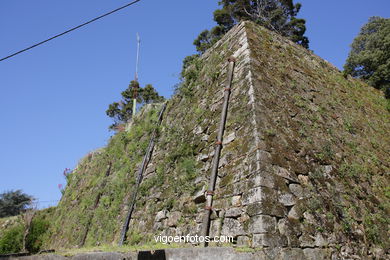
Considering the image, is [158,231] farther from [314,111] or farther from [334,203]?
[314,111]

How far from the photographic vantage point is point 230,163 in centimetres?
467

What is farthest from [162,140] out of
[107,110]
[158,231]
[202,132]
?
[107,110]

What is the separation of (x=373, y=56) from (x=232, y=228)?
46.3ft

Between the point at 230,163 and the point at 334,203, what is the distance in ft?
5.85

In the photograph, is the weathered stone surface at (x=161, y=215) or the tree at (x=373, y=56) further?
the tree at (x=373, y=56)

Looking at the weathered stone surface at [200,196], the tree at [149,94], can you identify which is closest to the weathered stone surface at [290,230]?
the weathered stone surface at [200,196]

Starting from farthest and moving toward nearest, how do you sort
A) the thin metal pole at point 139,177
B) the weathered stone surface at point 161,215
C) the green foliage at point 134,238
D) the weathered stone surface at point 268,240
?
the thin metal pole at point 139,177 → the green foliage at point 134,238 → the weathered stone surface at point 161,215 → the weathered stone surface at point 268,240

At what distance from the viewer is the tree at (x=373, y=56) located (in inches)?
456

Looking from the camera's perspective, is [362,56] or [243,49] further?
[362,56]

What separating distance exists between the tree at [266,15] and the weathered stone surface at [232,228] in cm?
1947

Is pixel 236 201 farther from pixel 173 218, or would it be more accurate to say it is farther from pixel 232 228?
pixel 173 218

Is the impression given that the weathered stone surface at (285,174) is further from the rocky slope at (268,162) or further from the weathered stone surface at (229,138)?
the weathered stone surface at (229,138)

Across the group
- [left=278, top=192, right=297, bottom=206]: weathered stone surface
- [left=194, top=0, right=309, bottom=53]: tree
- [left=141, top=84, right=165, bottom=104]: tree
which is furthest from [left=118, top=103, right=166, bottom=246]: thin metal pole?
[left=141, top=84, right=165, bottom=104]: tree

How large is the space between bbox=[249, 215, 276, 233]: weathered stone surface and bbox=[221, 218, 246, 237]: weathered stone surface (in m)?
0.17
